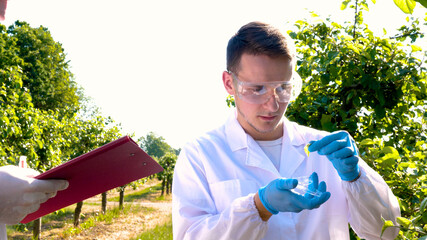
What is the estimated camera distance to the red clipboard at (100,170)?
159cm

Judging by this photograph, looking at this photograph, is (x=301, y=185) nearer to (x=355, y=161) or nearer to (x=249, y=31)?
(x=355, y=161)

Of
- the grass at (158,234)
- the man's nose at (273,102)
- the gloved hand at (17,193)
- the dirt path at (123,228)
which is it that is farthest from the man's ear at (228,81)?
the dirt path at (123,228)

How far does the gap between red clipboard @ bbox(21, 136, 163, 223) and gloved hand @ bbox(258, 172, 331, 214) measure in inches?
23.8

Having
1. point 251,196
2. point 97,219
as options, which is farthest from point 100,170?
point 97,219

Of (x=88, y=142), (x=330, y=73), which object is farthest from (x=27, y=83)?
(x=330, y=73)

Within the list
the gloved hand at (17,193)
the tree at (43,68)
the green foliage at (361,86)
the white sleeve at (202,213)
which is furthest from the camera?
the tree at (43,68)

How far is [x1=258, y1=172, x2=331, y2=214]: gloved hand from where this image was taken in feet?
4.83

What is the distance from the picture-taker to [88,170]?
173 centimetres

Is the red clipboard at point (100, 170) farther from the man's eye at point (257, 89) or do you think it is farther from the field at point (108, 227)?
the field at point (108, 227)

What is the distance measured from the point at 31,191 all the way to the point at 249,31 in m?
1.27

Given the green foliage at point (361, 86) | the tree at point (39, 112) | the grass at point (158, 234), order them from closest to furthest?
the green foliage at point (361, 86) → the tree at point (39, 112) → the grass at point (158, 234)

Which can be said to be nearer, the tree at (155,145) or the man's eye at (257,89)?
the man's eye at (257,89)

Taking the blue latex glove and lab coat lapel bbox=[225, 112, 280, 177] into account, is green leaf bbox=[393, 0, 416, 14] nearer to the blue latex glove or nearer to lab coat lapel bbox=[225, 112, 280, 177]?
the blue latex glove

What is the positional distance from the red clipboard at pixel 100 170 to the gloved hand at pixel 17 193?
73 millimetres
